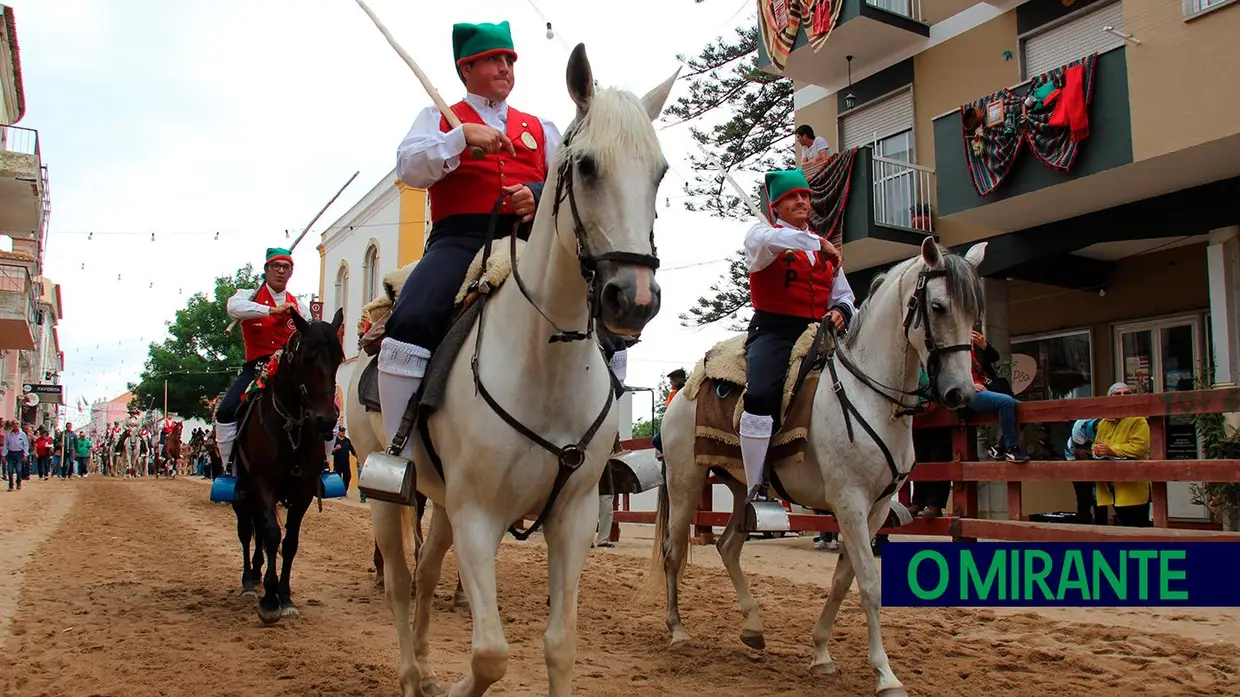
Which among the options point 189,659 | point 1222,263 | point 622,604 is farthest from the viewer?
point 1222,263

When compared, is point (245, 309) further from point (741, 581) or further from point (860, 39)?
point (860, 39)

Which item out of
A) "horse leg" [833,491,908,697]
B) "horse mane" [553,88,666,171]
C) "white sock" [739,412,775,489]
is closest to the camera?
"horse mane" [553,88,666,171]

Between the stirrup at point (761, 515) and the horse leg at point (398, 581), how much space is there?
86.7 inches

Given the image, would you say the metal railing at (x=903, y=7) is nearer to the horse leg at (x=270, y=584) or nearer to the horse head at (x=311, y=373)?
the horse head at (x=311, y=373)

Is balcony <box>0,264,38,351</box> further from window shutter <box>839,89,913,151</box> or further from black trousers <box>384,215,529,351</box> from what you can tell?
black trousers <box>384,215,529,351</box>

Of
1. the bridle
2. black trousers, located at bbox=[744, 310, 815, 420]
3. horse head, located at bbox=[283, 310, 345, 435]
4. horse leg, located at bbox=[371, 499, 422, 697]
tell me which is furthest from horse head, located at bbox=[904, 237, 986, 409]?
horse head, located at bbox=[283, 310, 345, 435]

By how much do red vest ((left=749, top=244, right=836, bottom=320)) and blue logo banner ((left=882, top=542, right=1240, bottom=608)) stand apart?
2783 mm

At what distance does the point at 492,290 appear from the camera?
12.5 ft

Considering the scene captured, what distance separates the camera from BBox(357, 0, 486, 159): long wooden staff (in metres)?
3.86

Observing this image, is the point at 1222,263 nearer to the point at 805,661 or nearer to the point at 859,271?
the point at 859,271

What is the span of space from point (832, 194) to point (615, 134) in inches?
516

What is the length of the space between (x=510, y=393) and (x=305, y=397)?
163 inches

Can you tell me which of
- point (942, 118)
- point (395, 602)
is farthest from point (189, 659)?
point (942, 118)

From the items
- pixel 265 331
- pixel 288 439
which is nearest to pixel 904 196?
pixel 265 331
